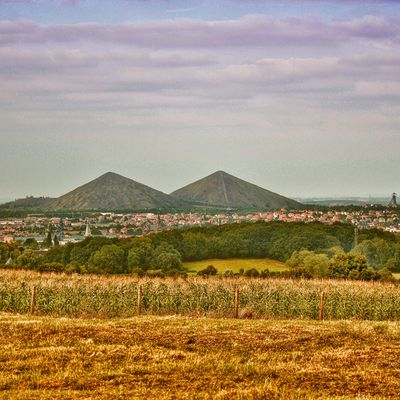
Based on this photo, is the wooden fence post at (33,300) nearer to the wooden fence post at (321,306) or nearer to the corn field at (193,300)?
the corn field at (193,300)

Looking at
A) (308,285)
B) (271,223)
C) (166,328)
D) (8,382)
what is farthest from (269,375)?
(271,223)

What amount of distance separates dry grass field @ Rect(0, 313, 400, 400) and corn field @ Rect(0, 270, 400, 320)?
8.49 metres

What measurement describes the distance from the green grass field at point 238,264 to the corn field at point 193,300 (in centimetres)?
7084

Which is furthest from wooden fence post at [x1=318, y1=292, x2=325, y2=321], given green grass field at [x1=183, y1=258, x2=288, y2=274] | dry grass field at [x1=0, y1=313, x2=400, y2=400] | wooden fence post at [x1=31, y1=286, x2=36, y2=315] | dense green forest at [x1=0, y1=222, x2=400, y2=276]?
green grass field at [x1=183, y1=258, x2=288, y2=274]

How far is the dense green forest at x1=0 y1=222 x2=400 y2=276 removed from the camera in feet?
336

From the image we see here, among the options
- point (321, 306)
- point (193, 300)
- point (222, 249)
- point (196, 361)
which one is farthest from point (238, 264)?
point (196, 361)

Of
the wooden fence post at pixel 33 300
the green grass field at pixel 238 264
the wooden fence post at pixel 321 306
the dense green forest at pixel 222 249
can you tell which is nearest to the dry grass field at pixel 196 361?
the wooden fence post at pixel 321 306

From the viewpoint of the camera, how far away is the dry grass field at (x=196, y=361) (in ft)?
41.7

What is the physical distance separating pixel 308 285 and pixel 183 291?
277 inches

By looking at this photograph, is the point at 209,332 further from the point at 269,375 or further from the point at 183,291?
the point at 183,291

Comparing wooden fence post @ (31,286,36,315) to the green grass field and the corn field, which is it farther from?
the green grass field

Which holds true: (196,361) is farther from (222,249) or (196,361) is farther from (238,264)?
(222,249)

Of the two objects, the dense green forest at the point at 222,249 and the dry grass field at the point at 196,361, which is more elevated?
the dry grass field at the point at 196,361

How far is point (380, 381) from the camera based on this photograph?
45.6ft
